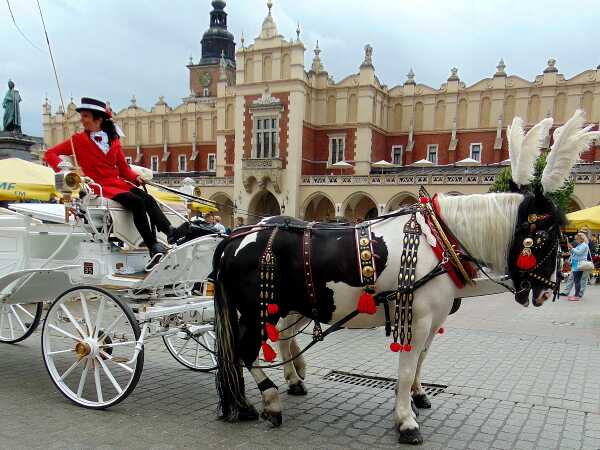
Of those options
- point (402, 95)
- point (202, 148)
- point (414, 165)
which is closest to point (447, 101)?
point (402, 95)

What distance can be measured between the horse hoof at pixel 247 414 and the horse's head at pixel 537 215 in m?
2.17

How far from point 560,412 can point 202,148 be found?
1580 inches

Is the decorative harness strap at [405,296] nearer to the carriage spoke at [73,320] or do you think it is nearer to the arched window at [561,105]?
the carriage spoke at [73,320]

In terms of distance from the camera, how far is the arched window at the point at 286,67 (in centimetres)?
3425

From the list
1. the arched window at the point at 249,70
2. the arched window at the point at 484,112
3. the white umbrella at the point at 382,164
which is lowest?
the white umbrella at the point at 382,164

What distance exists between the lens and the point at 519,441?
145 inches

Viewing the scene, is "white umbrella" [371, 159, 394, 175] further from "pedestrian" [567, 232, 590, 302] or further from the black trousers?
the black trousers

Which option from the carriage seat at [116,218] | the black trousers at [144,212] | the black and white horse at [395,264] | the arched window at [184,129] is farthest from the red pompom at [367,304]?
the arched window at [184,129]

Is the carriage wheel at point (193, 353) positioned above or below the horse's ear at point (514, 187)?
below

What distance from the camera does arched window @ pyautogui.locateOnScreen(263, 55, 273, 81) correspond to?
34.9 meters

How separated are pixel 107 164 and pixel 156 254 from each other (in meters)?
1.06

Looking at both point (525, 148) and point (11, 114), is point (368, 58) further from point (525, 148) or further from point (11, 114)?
point (525, 148)

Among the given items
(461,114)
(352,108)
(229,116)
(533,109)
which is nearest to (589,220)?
(533,109)

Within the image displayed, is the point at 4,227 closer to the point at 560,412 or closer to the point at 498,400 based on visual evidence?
the point at 498,400
